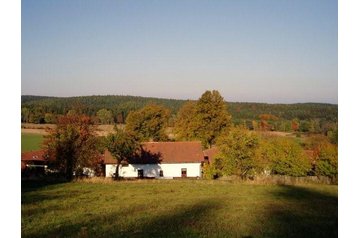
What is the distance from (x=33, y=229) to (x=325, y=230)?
29.3 ft

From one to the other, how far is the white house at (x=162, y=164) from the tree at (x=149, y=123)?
389 inches

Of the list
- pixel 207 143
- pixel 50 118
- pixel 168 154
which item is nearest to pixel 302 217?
pixel 50 118

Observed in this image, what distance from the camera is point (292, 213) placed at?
49.2 feet

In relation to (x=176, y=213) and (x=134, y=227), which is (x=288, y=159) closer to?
(x=176, y=213)

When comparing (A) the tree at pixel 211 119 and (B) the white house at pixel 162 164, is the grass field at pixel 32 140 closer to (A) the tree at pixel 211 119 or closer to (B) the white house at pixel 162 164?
(B) the white house at pixel 162 164

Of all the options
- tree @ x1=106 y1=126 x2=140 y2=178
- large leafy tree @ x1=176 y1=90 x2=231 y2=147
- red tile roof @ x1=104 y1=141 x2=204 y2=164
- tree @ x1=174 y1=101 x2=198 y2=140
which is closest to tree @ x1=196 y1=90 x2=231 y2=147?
large leafy tree @ x1=176 y1=90 x2=231 y2=147

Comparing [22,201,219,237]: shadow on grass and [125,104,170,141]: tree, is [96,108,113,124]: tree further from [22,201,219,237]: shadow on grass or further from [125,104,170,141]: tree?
[22,201,219,237]: shadow on grass

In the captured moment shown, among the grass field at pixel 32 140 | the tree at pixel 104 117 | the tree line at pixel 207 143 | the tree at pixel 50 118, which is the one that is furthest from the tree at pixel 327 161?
the grass field at pixel 32 140

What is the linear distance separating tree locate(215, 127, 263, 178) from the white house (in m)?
10.5

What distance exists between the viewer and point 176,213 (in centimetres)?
1429

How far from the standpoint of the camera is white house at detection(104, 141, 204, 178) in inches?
1622

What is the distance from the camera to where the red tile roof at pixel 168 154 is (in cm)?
4166
